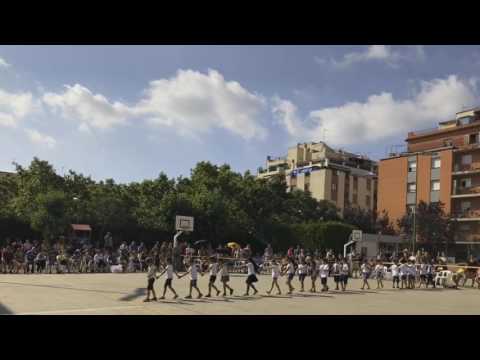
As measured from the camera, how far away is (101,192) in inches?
1992

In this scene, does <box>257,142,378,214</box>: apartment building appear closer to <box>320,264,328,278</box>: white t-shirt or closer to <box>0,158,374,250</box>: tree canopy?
<box>0,158,374,250</box>: tree canopy

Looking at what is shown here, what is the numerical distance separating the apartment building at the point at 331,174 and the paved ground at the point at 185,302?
202 feet

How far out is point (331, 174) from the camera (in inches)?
3487

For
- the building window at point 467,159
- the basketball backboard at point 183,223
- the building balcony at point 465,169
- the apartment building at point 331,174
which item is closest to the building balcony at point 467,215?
the building balcony at point 465,169

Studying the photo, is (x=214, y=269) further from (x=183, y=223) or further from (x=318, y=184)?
(x=318, y=184)

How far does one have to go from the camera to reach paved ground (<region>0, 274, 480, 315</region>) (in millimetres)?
16531

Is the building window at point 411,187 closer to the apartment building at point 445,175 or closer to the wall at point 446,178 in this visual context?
the apartment building at point 445,175

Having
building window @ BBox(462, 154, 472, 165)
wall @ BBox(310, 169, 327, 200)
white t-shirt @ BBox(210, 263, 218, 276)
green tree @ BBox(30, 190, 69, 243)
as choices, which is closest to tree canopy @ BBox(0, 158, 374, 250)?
green tree @ BBox(30, 190, 69, 243)

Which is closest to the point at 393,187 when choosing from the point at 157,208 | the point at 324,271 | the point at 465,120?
the point at 465,120

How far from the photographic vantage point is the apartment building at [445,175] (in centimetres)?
5897

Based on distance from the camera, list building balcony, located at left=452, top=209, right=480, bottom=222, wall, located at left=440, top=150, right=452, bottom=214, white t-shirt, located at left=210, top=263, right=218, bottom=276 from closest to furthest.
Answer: white t-shirt, located at left=210, top=263, right=218, bottom=276 < building balcony, located at left=452, top=209, right=480, bottom=222 < wall, located at left=440, top=150, right=452, bottom=214

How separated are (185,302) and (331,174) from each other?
235 feet

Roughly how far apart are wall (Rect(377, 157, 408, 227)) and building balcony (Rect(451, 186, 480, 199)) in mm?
6420
